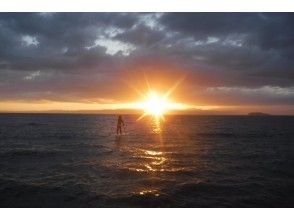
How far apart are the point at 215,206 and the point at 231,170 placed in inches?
314

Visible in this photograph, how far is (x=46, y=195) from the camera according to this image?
13305mm

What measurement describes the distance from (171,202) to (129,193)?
205cm

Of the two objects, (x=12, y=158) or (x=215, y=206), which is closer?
(x=215, y=206)

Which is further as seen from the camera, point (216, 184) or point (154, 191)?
point (216, 184)

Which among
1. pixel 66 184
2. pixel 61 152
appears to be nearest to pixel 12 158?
pixel 61 152

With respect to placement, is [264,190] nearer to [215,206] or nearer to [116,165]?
[215,206]

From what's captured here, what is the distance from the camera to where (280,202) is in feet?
42.4

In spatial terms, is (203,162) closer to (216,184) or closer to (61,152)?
(216,184)

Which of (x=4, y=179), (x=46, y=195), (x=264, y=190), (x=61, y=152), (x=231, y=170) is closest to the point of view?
(x=46, y=195)

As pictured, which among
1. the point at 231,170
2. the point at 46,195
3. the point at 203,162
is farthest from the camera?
the point at 203,162

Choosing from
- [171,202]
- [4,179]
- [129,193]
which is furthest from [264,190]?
[4,179]

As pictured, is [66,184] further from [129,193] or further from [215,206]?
[215,206]

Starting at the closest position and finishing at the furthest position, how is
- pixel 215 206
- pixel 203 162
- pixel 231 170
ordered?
1. pixel 215 206
2. pixel 231 170
3. pixel 203 162

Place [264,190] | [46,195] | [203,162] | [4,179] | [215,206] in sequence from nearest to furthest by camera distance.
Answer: [215,206]
[46,195]
[264,190]
[4,179]
[203,162]
